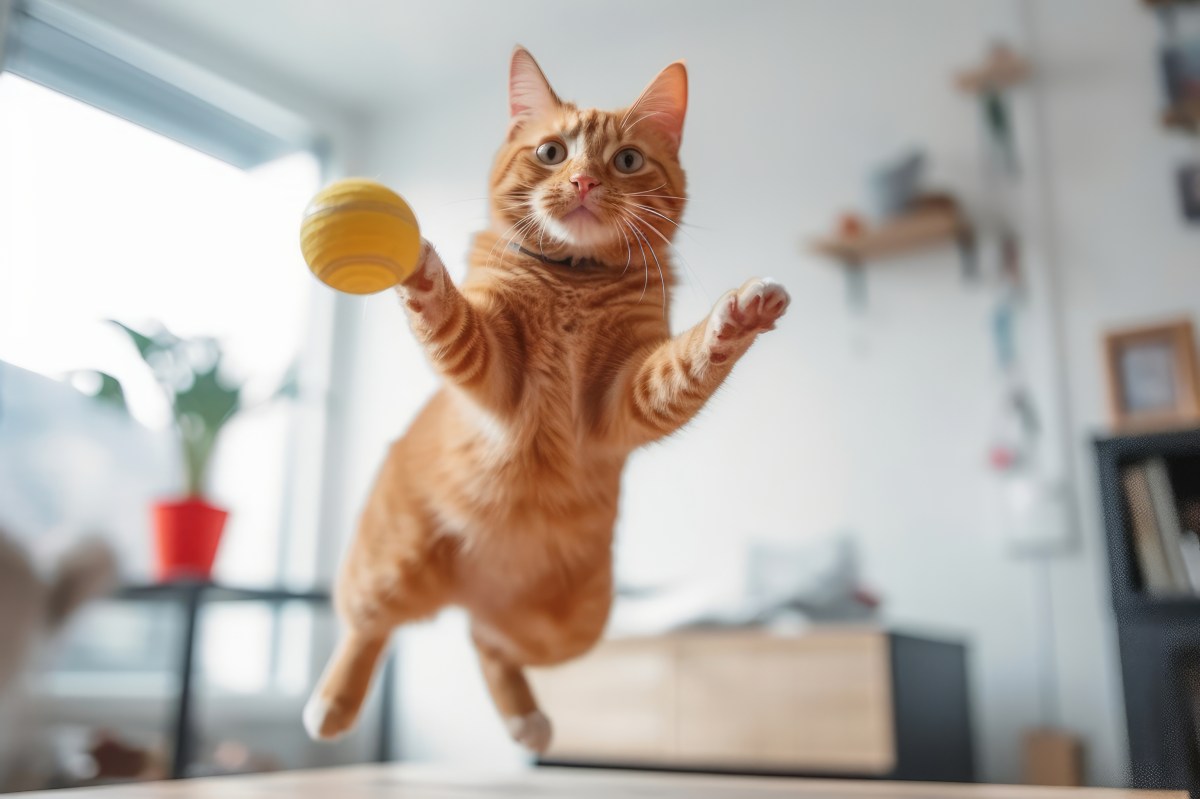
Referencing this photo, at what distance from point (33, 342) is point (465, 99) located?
3.77 feet

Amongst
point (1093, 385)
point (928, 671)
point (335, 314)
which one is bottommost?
point (928, 671)

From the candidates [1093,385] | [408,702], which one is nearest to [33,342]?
[408,702]

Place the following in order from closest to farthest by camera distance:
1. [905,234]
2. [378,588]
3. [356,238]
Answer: [356,238]
[378,588]
[905,234]

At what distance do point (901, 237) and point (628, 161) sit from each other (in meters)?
1.85

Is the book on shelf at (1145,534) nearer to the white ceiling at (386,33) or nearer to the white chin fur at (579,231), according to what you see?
the white ceiling at (386,33)

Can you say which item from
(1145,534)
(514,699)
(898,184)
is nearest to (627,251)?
(514,699)

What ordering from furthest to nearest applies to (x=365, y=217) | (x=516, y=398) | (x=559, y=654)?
(x=559, y=654) → (x=516, y=398) → (x=365, y=217)

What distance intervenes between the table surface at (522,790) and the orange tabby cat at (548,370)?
19cm

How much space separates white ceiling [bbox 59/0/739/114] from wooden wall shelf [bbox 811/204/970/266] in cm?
60

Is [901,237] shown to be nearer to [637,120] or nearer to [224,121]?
[637,120]

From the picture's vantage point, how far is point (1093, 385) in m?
2.11

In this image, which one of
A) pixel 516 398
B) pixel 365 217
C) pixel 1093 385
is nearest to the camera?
pixel 365 217

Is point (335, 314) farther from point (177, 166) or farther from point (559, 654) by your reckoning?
point (559, 654)

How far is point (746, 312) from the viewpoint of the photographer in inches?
22.4
